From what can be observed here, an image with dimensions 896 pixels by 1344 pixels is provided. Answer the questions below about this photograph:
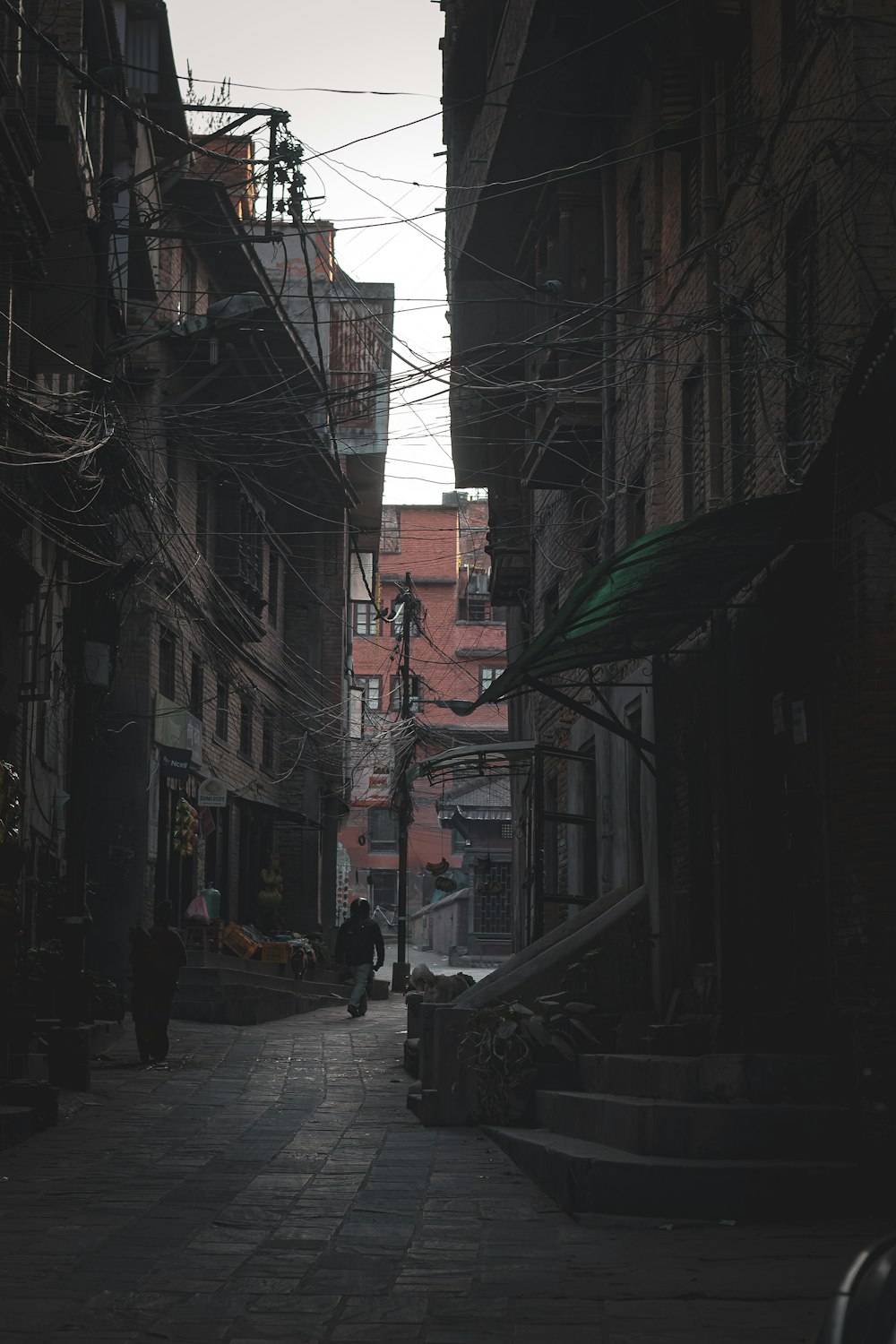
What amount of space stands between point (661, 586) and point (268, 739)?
27.9m

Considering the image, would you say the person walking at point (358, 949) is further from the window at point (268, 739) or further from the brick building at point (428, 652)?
the brick building at point (428, 652)

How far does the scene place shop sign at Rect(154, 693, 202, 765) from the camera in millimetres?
25703

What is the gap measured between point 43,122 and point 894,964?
1378cm

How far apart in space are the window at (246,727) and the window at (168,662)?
6.61 m

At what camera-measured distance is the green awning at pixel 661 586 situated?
31.8ft

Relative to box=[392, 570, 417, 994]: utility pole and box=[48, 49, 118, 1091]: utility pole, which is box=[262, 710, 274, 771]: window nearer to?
box=[392, 570, 417, 994]: utility pole


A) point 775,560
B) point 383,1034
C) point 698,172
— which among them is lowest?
point 383,1034

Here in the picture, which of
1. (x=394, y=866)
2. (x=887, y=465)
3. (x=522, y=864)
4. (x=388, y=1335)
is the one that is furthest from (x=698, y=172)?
(x=394, y=866)

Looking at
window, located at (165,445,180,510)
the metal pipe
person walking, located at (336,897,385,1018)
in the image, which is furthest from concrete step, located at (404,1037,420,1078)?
window, located at (165,445,180,510)

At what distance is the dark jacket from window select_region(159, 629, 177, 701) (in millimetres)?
5483

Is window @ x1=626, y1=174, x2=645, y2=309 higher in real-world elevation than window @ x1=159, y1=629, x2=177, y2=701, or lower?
higher

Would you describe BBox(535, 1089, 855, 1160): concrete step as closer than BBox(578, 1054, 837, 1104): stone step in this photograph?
A: Yes

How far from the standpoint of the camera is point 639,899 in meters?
13.9

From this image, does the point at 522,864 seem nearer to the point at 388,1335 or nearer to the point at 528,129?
the point at 528,129
